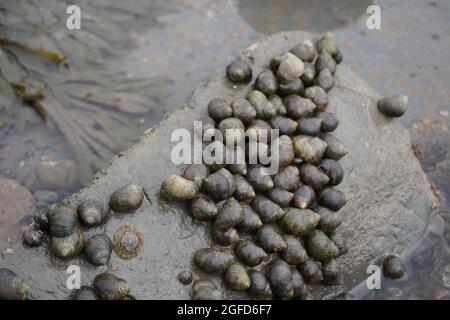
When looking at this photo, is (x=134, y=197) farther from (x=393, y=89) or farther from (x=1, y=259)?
(x=393, y=89)

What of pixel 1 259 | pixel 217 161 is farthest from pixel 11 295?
pixel 217 161

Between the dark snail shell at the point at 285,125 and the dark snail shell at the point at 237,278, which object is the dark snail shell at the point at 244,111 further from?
the dark snail shell at the point at 237,278

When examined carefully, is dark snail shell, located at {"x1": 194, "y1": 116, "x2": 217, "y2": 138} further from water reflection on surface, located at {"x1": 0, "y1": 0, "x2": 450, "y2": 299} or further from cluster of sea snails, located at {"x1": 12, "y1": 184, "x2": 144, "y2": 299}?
water reflection on surface, located at {"x1": 0, "y1": 0, "x2": 450, "y2": 299}

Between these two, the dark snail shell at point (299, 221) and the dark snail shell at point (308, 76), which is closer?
the dark snail shell at point (299, 221)

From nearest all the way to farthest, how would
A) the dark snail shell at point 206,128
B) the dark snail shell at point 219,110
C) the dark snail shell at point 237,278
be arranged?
1. the dark snail shell at point 237,278
2. the dark snail shell at point 206,128
3. the dark snail shell at point 219,110

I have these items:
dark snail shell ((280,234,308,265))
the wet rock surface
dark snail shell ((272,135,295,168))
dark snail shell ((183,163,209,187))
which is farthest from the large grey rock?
the wet rock surface

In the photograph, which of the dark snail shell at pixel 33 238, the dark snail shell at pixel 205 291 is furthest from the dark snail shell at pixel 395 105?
the dark snail shell at pixel 33 238
